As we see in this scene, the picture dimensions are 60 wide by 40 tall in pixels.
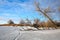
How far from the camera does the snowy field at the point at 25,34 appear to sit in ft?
7.58

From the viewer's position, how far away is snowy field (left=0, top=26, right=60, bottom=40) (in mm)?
2310

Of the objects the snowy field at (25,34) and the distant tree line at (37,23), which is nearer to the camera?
the snowy field at (25,34)

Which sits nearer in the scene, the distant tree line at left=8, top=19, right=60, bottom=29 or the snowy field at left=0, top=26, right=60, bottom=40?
the snowy field at left=0, top=26, right=60, bottom=40

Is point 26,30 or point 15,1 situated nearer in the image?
point 15,1

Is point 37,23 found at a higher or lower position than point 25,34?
higher

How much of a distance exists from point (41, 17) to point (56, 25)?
33cm

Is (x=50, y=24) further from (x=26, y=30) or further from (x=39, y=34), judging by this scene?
(x=26, y=30)

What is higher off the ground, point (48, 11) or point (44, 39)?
point (48, 11)

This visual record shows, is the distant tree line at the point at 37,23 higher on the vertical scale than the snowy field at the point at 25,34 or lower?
higher

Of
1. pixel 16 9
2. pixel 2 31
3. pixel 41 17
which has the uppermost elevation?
pixel 16 9

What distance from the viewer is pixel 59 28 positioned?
2.59m

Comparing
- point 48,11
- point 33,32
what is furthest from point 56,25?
Result: point 33,32

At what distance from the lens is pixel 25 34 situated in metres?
2.46

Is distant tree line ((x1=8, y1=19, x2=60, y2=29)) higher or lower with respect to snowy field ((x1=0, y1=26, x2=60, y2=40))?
higher
